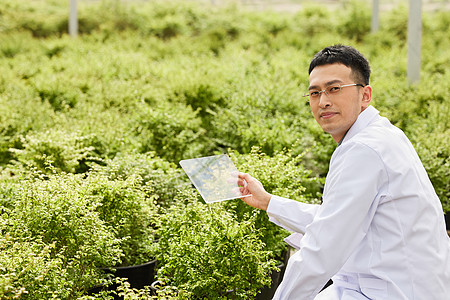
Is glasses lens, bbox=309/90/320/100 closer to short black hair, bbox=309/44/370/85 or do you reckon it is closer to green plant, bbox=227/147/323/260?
short black hair, bbox=309/44/370/85

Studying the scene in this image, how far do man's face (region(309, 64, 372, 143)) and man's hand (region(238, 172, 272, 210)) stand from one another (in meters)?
0.56

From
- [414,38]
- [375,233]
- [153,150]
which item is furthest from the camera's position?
[414,38]

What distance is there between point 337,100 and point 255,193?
730mm

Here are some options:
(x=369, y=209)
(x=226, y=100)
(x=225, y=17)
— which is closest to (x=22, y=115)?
(x=226, y=100)

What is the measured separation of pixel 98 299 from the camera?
2887 mm

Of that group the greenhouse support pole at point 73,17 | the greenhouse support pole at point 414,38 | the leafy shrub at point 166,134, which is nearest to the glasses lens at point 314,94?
the leafy shrub at point 166,134

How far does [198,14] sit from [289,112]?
13805mm

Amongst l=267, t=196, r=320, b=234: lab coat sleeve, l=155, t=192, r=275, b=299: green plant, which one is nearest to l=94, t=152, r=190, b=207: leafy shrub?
l=155, t=192, r=275, b=299: green plant

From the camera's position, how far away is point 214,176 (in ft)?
10.0

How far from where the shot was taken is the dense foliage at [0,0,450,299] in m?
3.08

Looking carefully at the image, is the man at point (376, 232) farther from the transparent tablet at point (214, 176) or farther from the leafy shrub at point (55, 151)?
the leafy shrub at point (55, 151)

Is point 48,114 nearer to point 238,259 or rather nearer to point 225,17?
point 238,259

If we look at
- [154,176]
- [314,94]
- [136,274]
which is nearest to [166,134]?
[154,176]

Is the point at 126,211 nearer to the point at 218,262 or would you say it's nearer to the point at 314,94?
the point at 218,262
